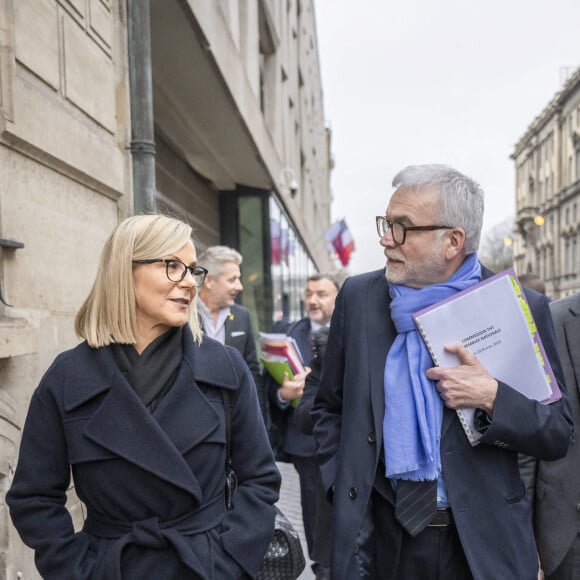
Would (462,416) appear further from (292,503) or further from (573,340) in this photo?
(292,503)

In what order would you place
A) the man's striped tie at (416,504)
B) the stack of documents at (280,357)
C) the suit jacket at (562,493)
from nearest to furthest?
the man's striped tie at (416,504), the suit jacket at (562,493), the stack of documents at (280,357)

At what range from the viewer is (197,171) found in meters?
11.4

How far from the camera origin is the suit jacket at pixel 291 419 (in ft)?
16.3

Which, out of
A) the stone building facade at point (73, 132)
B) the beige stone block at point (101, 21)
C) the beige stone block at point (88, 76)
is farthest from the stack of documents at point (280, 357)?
the beige stone block at point (101, 21)

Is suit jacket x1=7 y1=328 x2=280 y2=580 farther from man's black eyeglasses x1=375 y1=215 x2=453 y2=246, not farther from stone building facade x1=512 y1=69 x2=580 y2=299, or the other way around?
stone building facade x1=512 y1=69 x2=580 y2=299

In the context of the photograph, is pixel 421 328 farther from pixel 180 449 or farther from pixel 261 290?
pixel 261 290

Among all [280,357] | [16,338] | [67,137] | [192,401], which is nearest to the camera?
[192,401]

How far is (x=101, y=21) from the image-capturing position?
4.48m

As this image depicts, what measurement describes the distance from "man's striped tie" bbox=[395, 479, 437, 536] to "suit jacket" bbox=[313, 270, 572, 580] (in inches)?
2.6

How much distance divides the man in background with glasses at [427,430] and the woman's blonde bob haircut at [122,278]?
2.62ft

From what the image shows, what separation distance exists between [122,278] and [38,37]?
6.60ft

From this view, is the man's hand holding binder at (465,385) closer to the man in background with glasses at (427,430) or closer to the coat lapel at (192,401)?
the man in background with glasses at (427,430)

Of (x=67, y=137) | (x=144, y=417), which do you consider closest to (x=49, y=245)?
(x=67, y=137)

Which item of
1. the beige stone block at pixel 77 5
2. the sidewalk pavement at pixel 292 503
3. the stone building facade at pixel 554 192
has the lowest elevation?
the sidewalk pavement at pixel 292 503
